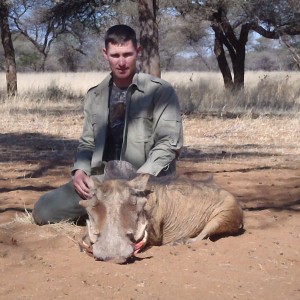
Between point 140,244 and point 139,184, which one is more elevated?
point 139,184

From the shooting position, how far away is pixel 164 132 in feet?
15.1

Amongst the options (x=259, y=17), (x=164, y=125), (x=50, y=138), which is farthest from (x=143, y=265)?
(x=259, y=17)

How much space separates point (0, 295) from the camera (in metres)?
3.46

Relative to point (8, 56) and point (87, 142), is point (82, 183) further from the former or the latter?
point (8, 56)

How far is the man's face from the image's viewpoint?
14.8 ft

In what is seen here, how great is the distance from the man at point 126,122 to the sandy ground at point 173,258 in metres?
0.48

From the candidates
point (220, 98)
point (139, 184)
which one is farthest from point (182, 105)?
point (139, 184)

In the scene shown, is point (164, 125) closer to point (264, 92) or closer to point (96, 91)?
point (96, 91)

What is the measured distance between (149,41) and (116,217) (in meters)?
9.96

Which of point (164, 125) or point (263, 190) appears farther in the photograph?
point (263, 190)

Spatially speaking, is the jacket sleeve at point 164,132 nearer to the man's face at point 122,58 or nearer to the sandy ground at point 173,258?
the man's face at point 122,58

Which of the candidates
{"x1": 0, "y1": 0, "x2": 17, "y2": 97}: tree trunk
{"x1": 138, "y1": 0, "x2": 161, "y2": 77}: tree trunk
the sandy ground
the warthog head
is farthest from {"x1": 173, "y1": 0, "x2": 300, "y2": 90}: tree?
the warthog head

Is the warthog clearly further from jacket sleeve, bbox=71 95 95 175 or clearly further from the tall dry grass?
the tall dry grass

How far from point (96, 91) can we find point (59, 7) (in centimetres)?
1336
